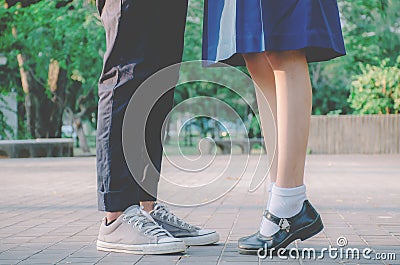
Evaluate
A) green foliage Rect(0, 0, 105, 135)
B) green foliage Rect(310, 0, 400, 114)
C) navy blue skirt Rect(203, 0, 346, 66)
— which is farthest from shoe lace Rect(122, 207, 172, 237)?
green foliage Rect(310, 0, 400, 114)

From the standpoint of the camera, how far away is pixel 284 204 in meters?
3.29

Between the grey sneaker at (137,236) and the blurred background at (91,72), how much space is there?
12265mm

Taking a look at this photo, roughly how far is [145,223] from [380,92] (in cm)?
1581

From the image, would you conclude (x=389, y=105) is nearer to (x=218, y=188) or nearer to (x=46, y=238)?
(x=218, y=188)

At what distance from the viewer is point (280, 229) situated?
3.29m

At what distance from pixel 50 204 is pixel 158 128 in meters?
2.81

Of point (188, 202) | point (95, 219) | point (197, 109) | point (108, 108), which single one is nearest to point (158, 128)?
point (108, 108)

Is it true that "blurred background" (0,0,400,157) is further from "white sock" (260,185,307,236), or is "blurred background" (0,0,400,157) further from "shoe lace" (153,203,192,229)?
"white sock" (260,185,307,236)

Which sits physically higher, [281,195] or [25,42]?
[25,42]

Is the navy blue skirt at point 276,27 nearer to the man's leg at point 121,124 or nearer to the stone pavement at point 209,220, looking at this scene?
the man's leg at point 121,124

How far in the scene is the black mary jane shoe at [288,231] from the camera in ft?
10.7

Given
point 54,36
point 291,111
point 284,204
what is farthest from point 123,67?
point 54,36

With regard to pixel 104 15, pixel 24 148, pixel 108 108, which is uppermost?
pixel 104 15

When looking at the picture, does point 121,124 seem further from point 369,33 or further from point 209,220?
point 369,33
